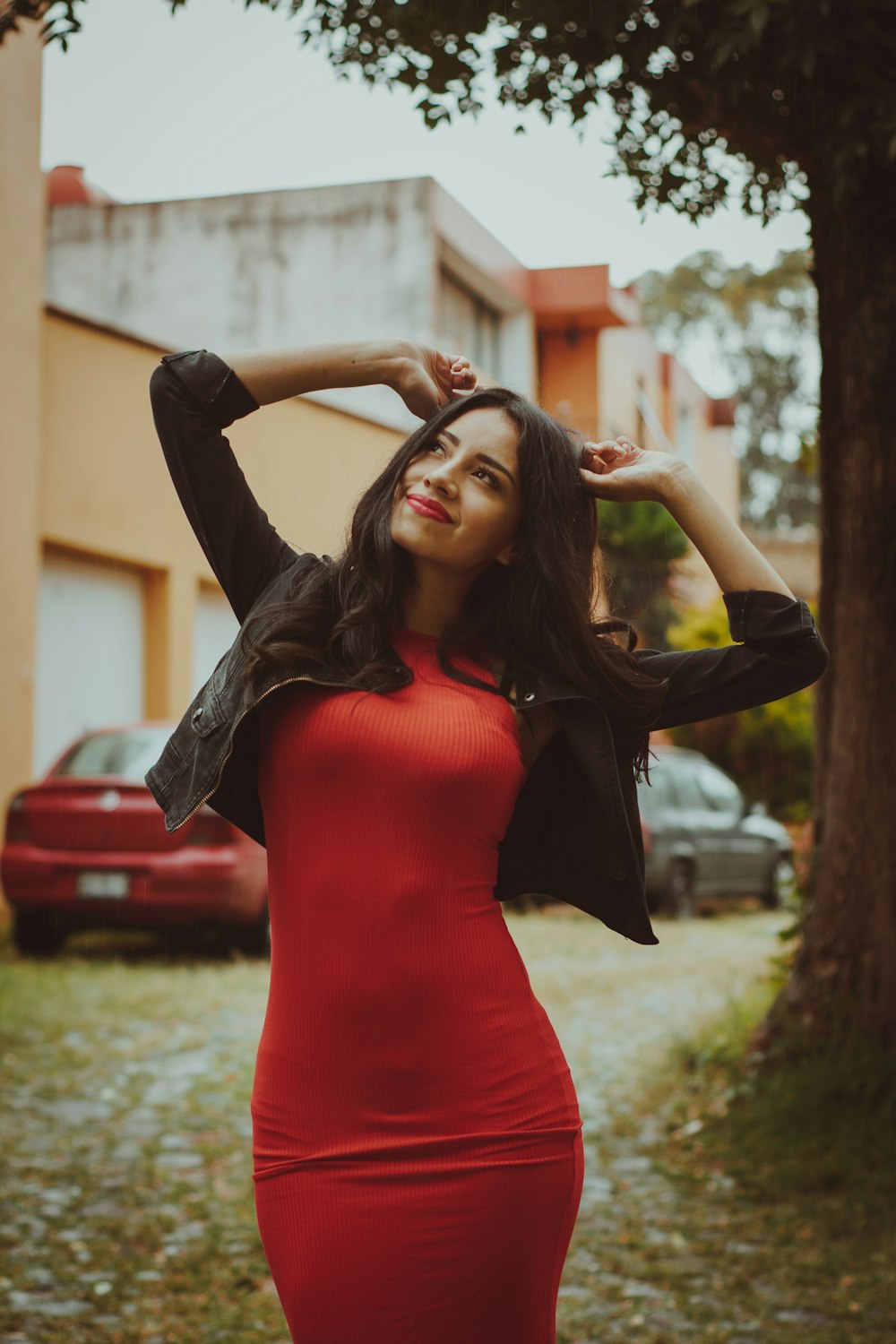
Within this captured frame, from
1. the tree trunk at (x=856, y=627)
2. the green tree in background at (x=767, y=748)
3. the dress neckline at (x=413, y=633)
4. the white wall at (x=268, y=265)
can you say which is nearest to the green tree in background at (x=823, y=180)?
the tree trunk at (x=856, y=627)

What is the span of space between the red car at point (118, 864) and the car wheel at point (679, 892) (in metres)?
4.86

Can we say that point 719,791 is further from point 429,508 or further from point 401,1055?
point 401,1055

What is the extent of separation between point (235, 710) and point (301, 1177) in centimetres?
69

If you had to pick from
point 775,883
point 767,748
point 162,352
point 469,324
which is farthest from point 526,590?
point 469,324

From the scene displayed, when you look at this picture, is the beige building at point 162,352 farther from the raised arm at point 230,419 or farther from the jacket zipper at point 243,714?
the jacket zipper at point 243,714

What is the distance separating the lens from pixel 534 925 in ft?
44.5

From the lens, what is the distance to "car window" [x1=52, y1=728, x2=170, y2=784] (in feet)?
35.2

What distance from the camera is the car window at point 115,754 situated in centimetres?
1073

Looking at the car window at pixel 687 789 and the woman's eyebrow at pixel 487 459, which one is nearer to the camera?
the woman's eyebrow at pixel 487 459

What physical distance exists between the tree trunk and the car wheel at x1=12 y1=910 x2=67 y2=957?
5807mm

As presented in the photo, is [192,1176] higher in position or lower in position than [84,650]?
lower

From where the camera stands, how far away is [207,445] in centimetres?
255

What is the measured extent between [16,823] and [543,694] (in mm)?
8593

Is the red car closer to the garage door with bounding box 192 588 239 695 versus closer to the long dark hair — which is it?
the garage door with bounding box 192 588 239 695
